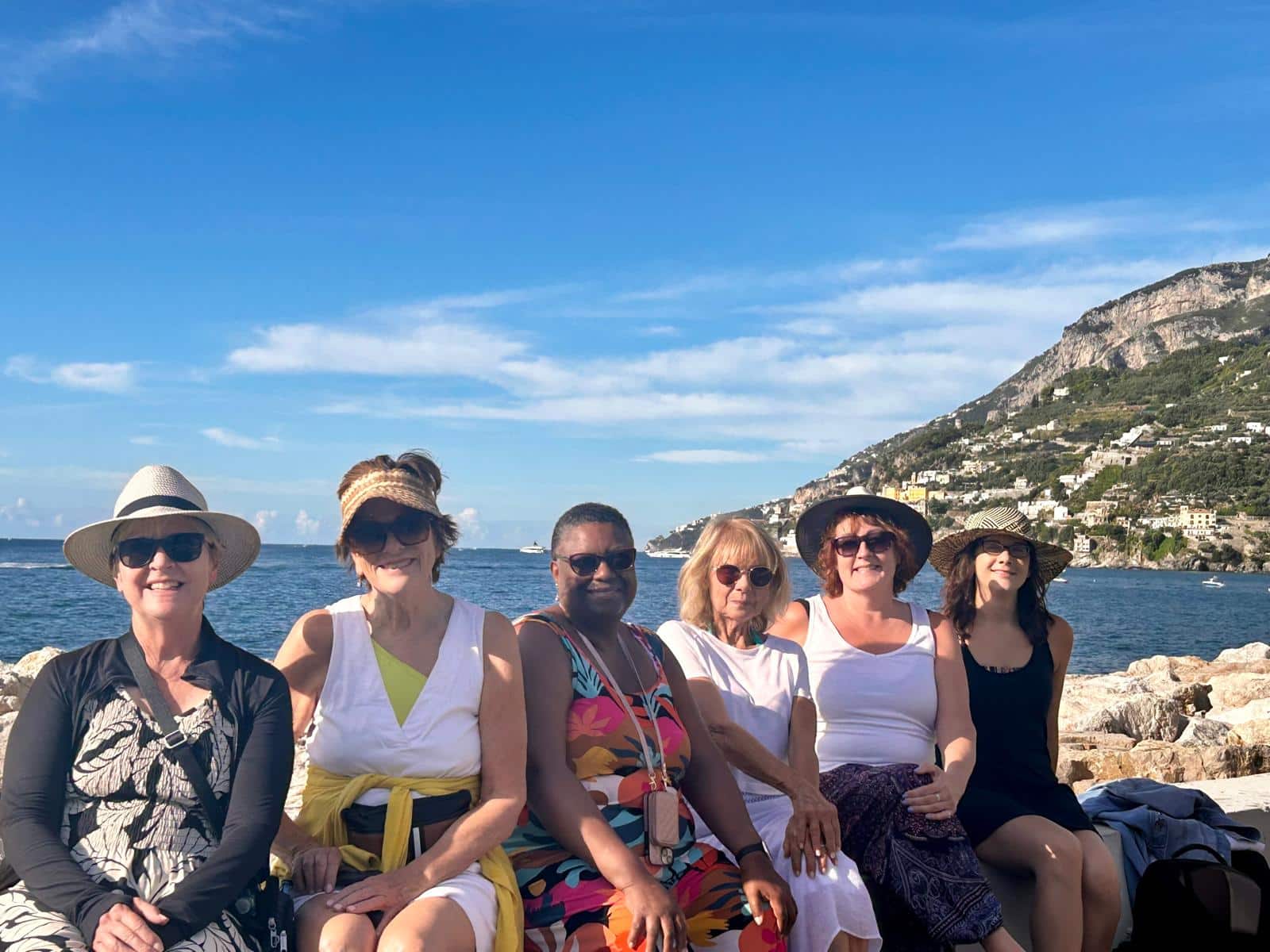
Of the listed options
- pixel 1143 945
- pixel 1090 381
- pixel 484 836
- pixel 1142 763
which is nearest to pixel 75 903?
pixel 484 836

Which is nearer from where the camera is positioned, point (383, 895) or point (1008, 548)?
point (383, 895)

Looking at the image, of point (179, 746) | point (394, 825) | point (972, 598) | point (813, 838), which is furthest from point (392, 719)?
point (972, 598)

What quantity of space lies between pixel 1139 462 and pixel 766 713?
104841 millimetres

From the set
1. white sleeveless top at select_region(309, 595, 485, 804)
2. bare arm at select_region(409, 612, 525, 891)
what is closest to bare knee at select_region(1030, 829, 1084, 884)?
bare arm at select_region(409, 612, 525, 891)

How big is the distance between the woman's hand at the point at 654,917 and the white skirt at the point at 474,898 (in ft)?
1.14

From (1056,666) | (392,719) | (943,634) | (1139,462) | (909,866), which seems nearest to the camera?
(392,719)

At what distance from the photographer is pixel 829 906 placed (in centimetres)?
325

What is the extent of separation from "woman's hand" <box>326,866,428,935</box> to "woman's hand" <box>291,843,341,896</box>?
9 centimetres

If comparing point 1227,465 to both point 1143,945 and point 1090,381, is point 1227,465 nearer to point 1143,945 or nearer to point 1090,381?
point 1090,381

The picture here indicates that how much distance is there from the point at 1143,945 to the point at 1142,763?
2553 mm

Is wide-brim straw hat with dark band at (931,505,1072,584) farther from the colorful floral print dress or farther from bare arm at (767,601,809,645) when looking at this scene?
the colorful floral print dress

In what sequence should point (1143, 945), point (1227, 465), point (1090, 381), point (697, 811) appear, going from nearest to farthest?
point (697, 811)
point (1143, 945)
point (1227, 465)
point (1090, 381)

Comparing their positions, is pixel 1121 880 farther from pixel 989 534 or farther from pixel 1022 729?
pixel 989 534

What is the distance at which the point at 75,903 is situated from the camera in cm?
250
